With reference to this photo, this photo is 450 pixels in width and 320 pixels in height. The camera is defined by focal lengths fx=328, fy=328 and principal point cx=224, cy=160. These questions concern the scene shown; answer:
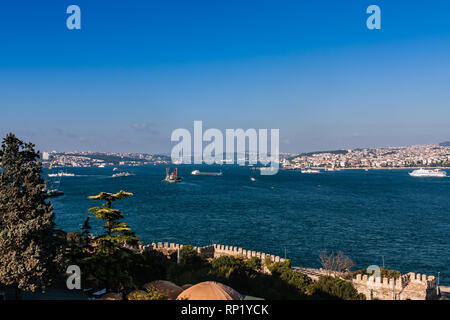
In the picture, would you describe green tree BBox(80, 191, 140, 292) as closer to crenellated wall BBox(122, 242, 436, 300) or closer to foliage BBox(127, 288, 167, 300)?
foliage BBox(127, 288, 167, 300)

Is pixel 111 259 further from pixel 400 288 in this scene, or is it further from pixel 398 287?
pixel 400 288

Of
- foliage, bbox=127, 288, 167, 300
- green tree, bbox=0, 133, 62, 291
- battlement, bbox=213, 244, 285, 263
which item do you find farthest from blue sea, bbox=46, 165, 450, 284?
green tree, bbox=0, 133, 62, 291

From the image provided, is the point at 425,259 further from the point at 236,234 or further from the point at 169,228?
the point at 169,228

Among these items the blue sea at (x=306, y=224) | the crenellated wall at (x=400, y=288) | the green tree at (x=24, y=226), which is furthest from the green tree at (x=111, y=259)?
the blue sea at (x=306, y=224)

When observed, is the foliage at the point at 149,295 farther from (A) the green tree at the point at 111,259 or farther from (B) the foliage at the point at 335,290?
(B) the foliage at the point at 335,290

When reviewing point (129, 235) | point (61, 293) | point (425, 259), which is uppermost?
point (129, 235)
